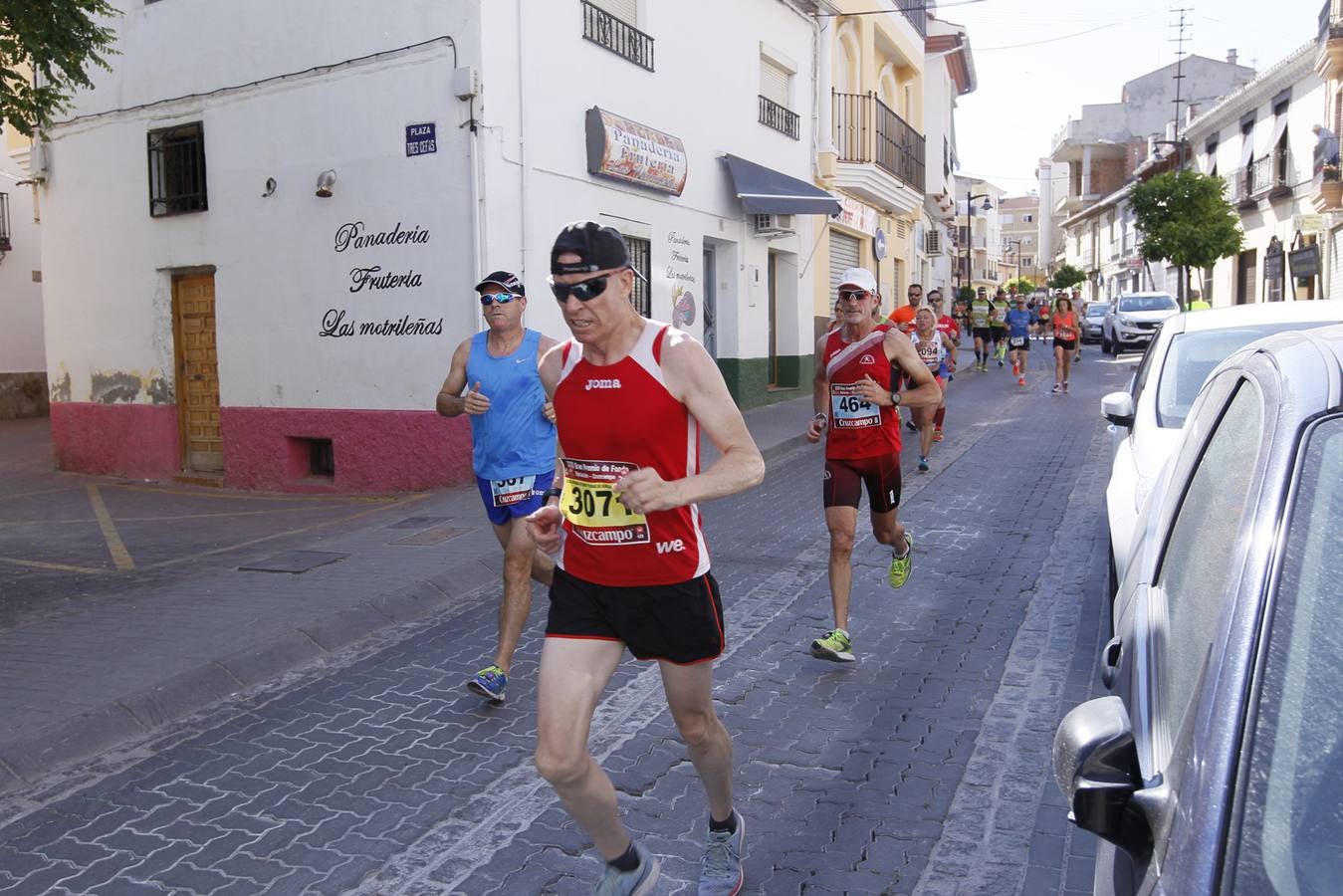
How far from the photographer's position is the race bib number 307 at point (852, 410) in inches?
234

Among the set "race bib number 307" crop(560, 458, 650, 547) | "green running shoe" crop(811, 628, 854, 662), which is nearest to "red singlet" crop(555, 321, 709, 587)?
"race bib number 307" crop(560, 458, 650, 547)

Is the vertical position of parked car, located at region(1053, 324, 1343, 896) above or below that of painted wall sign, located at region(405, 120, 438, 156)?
below

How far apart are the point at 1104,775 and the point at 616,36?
44.0ft

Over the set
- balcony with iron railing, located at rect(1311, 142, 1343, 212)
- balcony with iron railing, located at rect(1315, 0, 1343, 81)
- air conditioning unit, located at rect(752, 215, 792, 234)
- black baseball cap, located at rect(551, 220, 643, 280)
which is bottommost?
black baseball cap, located at rect(551, 220, 643, 280)

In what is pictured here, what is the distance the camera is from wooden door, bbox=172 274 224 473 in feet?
45.7

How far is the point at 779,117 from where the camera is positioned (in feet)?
63.9

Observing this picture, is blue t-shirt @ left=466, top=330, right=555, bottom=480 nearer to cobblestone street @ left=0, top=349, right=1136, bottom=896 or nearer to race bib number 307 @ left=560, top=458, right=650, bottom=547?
cobblestone street @ left=0, top=349, right=1136, bottom=896

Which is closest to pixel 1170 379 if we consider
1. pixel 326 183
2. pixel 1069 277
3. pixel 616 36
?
pixel 326 183

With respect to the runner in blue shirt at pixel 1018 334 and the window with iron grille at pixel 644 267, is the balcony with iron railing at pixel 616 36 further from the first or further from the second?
the runner in blue shirt at pixel 1018 334

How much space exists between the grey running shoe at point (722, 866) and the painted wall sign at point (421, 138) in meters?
9.33

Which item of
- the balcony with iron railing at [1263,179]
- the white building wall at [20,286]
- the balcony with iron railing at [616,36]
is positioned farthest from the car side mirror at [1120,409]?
the balcony with iron railing at [1263,179]

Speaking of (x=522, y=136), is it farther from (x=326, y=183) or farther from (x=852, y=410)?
(x=852, y=410)

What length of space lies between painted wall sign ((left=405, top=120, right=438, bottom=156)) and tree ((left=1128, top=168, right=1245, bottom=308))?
3249cm

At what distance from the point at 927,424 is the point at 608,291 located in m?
8.78
